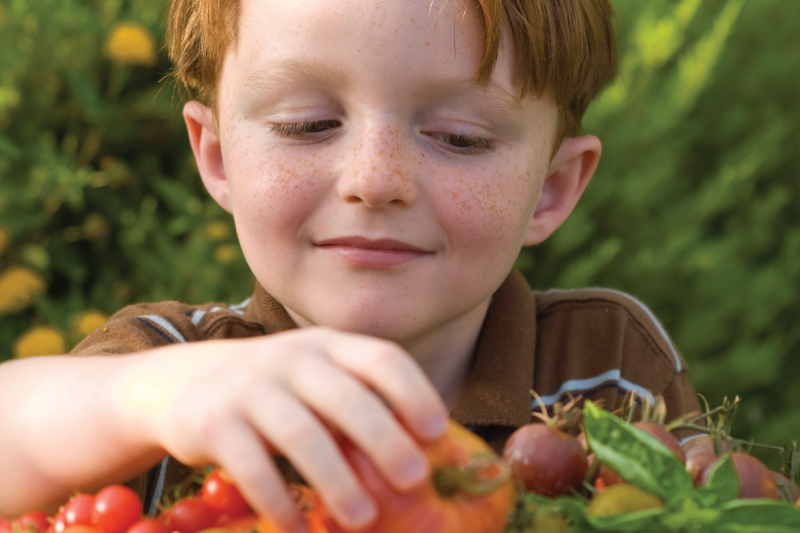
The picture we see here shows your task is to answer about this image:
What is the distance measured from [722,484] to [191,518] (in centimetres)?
40

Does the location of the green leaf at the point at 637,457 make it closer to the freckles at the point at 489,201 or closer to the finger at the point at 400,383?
the finger at the point at 400,383

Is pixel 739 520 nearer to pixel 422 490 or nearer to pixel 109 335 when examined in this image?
pixel 422 490

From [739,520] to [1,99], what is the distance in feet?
5.46

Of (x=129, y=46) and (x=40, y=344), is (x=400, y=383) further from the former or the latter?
(x=129, y=46)

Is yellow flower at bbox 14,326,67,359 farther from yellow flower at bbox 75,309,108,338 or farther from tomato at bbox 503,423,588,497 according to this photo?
tomato at bbox 503,423,588,497

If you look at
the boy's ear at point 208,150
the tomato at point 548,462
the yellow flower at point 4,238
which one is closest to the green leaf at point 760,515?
the tomato at point 548,462

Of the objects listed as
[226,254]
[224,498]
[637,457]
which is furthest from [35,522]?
[226,254]

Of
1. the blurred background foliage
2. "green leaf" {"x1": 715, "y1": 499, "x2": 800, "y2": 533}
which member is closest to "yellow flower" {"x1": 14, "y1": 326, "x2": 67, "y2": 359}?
the blurred background foliage

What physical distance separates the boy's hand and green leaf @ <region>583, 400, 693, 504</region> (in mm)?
150

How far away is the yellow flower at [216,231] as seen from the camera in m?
1.90

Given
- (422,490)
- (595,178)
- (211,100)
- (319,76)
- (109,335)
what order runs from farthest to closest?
1. (595,178)
2. (211,100)
3. (109,335)
4. (319,76)
5. (422,490)

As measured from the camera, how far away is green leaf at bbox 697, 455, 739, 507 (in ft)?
1.82

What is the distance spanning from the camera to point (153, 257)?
1897 millimetres

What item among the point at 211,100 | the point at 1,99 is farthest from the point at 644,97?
the point at 1,99
